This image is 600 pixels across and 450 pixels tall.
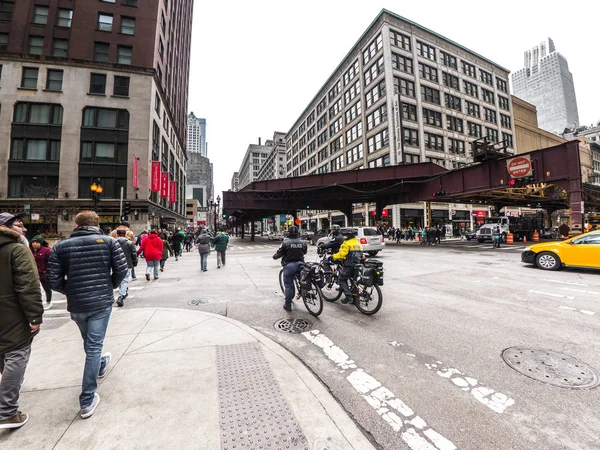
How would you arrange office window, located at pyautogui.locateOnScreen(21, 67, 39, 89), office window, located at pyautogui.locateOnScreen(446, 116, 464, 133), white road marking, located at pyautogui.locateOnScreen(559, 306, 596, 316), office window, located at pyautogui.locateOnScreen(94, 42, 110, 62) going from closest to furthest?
white road marking, located at pyautogui.locateOnScreen(559, 306, 596, 316), office window, located at pyautogui.locateOnScreen(21, 67, 39, 89), office window, located at pyautogui.locateOnScreen(94, 42, 110, 62), office window, located at pyautogui.locateOnScreen(446, 116, 464, 133)

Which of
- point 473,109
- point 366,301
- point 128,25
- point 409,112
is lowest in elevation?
point 366,301

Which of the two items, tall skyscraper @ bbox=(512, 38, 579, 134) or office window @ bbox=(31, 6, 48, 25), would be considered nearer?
office window @ bbox=(31, 6, 48, 25)

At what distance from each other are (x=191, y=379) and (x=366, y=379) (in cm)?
209

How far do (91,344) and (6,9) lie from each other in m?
44.7

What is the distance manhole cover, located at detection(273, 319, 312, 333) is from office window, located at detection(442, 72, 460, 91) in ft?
170

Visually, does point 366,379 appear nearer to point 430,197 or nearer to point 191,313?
point 191,313

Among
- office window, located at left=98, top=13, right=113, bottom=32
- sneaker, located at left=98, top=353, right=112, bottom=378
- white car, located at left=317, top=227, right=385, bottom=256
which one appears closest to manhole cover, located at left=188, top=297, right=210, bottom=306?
sneaker, located at left=98, top=353, right=112, bottom=378

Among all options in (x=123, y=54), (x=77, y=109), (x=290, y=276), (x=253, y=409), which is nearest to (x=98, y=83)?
(x=77, y=109)

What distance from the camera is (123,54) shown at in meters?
29.2

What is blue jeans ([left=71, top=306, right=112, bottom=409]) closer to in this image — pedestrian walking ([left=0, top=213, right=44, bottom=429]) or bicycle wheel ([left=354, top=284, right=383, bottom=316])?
pedestrian walking ([left=0, top=213, right=44, bottom=429])

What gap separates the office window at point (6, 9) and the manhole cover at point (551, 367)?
47.0 metres

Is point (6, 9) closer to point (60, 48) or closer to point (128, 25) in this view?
point (60, 48)

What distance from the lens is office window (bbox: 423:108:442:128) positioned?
134ft

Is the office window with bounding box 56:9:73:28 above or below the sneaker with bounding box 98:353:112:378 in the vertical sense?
above
